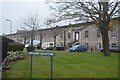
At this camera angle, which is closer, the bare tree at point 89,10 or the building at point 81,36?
the bare tree at point 89,10

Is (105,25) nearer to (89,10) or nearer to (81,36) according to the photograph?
(89,10)

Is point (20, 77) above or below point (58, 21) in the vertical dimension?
below

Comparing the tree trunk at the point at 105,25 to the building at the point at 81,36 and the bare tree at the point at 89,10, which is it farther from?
the building at the point at 81,36

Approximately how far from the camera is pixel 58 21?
3403 centimetres

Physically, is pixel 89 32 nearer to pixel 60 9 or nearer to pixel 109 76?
pixel 60 9

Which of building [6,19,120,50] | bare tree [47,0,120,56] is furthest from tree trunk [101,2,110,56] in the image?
building [6,19,120,50]

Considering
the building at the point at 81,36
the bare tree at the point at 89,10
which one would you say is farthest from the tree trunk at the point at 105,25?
the building at the point at 81,36

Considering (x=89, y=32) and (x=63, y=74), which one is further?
(x=89, y=32)

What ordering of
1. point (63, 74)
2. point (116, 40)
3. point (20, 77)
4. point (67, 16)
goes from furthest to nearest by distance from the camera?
point (116, 40), point (67, 16), point (63, 74), point (20, 77)

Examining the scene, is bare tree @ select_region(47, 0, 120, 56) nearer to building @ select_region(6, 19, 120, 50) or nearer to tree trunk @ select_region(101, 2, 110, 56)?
tree trunk @ select_region(101, 2, 110, 56)

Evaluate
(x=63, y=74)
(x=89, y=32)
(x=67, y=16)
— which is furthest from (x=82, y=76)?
(x=89, y=32)

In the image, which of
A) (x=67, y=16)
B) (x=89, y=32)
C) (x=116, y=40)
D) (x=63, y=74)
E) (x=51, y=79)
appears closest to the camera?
(x=51, y=79)

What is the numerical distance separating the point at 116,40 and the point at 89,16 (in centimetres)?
3501

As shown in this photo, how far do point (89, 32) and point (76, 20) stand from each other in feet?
141
